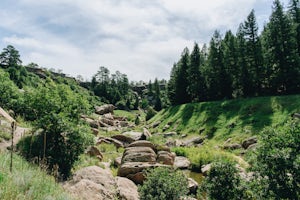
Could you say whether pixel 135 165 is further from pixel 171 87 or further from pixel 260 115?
pixel 171 87

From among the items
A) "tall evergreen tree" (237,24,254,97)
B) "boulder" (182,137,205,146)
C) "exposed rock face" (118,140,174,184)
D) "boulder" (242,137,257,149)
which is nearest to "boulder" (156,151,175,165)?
"exposed rock face" (118,140,174,184)

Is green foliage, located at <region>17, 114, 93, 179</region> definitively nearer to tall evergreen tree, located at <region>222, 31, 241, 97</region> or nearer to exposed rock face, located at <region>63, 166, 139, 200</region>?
exposed rock face, located at <region>63, 166, 139, 200</region>

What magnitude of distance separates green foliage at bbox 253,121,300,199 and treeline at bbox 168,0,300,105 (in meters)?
32.5

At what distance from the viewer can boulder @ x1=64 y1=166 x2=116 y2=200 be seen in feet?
30.9

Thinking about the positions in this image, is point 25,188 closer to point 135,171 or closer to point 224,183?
point 224,183

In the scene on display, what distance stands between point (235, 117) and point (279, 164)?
27.5 meters

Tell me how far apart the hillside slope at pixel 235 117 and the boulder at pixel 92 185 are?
820 inches

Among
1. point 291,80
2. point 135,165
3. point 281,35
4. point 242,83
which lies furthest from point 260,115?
point 135,165

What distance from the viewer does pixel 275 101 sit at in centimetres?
3353

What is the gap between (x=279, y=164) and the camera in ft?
26.4

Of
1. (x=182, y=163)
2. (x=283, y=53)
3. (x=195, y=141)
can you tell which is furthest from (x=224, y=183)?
(x=283, y=53)

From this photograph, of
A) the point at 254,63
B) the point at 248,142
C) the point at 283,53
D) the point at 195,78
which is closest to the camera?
the point at 248,142

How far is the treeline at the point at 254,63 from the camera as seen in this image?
38.6 m

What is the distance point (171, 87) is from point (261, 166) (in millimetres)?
58412
